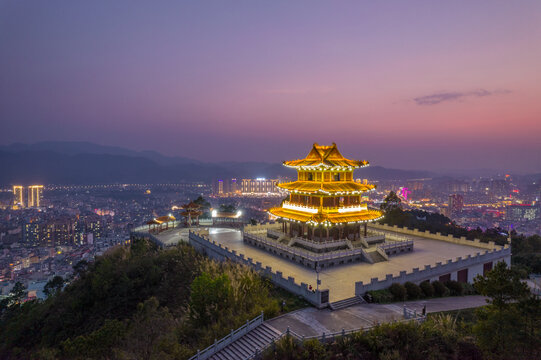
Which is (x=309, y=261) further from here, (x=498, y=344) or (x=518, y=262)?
(x=518, y=262)

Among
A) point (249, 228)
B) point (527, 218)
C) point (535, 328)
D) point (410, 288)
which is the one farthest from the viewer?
point (527, 218)

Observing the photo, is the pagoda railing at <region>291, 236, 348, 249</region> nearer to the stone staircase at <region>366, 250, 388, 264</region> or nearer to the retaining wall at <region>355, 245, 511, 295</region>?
the stone staircase at <region>366, 250, 388, 264</region>

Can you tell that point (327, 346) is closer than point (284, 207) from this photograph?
Yes

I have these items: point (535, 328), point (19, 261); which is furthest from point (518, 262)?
point (19, 261)

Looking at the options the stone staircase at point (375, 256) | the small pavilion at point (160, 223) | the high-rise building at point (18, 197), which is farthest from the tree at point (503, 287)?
the high-rise building at point (18, 197)

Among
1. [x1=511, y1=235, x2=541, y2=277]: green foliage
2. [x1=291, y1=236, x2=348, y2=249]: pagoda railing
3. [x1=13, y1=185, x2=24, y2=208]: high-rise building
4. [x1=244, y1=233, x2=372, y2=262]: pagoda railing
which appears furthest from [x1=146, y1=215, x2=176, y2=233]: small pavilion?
Result: [x1=13, y1=185, x2=24, y2=208]: high-rise building

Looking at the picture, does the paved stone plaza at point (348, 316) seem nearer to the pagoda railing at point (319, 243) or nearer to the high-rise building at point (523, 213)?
the pagoda railing at point (319, 243)
